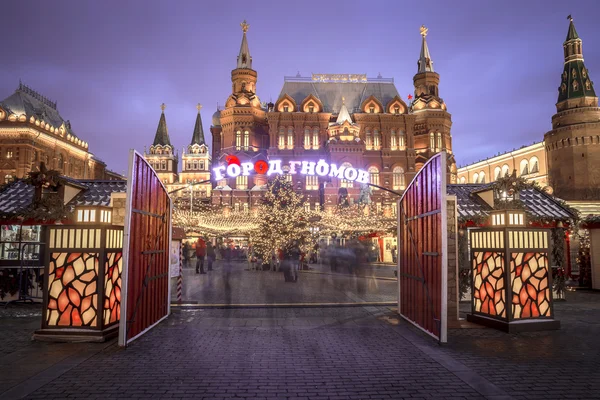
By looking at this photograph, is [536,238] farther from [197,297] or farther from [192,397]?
[197,297]

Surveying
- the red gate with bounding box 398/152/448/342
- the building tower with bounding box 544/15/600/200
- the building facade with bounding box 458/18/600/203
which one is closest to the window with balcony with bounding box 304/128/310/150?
the building facade with bounding box 458/18/600/203

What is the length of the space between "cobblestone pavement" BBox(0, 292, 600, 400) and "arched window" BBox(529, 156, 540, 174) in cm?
7193

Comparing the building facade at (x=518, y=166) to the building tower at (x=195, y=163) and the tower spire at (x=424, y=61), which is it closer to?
the tower spire at (x=424, y=61)

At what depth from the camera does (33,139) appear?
214 feet

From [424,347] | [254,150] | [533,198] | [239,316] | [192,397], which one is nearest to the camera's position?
[192,397]

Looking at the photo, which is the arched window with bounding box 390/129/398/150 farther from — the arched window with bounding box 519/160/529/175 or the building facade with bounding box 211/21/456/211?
the arched window with bounding box 519/160/529/175

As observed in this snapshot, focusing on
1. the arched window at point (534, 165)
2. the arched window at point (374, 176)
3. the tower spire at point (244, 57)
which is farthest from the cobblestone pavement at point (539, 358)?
the arched window at point (534, 165)

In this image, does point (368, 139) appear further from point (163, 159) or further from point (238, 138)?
point (163, 159)

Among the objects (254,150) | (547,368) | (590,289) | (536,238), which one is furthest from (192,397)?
(254,150)

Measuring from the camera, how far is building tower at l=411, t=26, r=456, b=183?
61.7 meters

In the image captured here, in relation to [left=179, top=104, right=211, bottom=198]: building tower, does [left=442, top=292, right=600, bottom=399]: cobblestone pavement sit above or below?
below

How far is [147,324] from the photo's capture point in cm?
849

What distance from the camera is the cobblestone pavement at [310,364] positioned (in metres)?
5.07

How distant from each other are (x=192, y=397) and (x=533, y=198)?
44.3ft
